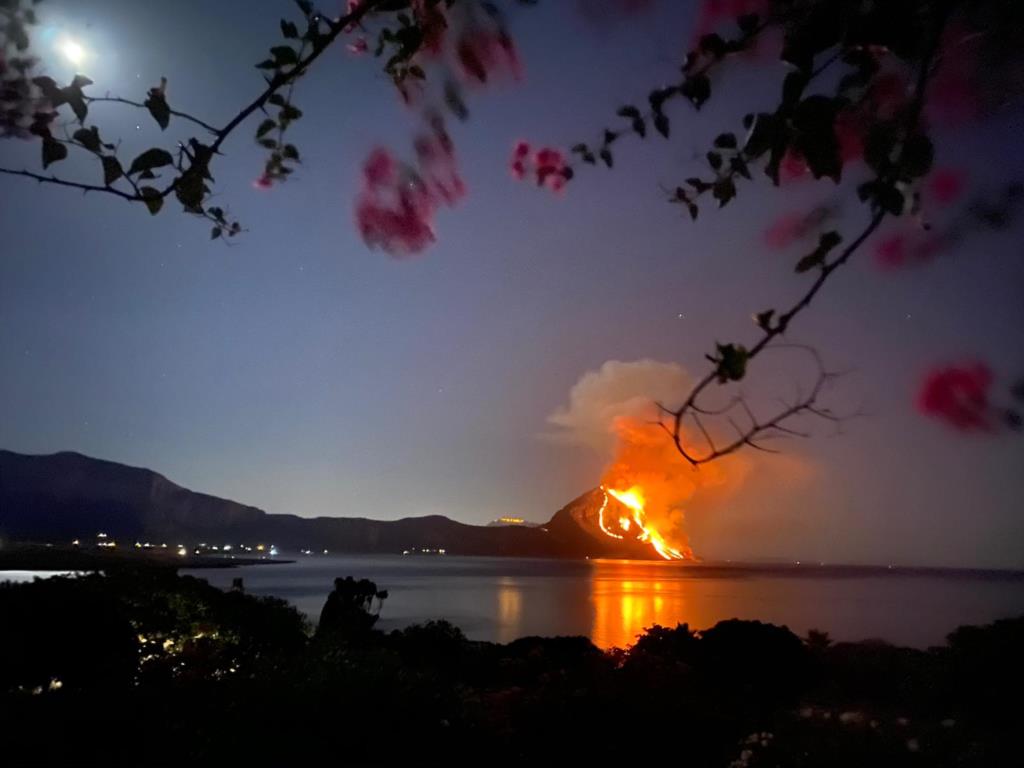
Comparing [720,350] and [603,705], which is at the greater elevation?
[720,350]

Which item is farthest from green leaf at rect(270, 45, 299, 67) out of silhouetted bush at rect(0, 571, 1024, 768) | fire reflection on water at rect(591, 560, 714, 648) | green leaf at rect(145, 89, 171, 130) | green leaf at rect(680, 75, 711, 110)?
fire reflection on water at rect(591, 560, 714, 648)

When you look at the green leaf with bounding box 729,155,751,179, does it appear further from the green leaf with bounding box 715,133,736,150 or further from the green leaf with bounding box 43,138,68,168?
the green leaf with bounding box 43,138,68,168

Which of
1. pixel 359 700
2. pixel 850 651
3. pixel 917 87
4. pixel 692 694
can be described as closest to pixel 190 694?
pixel 359 700

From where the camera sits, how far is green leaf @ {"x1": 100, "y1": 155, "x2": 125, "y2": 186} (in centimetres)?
277

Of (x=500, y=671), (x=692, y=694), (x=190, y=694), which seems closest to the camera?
(x=190, y=694)

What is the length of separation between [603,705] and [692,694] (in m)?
0.96

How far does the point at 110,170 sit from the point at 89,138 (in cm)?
29

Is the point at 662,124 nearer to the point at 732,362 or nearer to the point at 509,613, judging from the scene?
the point at 732,362

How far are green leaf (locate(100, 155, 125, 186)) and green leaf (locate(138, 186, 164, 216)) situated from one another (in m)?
0.15

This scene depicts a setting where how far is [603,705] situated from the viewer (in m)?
→ 6.43

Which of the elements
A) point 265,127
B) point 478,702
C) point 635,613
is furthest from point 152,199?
point 635,613

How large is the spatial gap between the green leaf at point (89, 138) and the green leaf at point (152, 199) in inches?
8.4

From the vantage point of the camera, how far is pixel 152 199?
9.79 feet

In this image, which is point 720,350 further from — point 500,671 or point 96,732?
point 500,671
